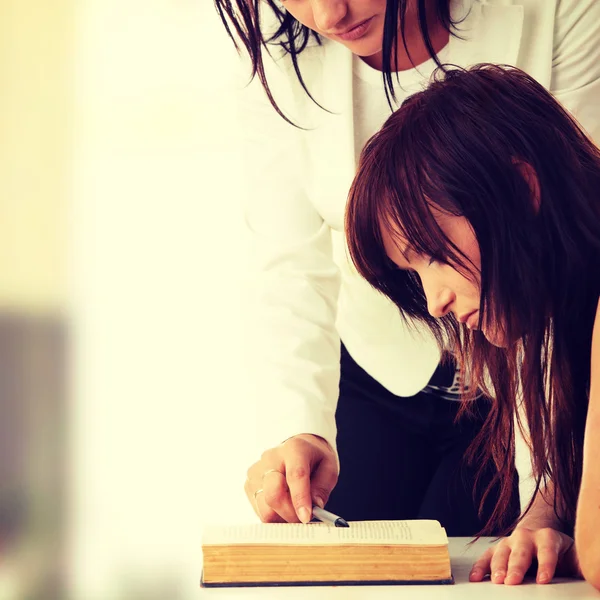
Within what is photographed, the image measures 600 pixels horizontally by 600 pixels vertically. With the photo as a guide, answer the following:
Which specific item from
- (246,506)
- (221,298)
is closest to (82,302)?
(221,298)

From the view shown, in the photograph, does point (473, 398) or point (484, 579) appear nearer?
point (484, 579)

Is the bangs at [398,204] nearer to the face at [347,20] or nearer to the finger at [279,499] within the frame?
the face at [347,20]

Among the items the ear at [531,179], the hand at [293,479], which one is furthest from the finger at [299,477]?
the ear at [531,179]

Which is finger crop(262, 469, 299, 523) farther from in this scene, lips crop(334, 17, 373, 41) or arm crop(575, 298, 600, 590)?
lips crop(334, 17, 373, 41)

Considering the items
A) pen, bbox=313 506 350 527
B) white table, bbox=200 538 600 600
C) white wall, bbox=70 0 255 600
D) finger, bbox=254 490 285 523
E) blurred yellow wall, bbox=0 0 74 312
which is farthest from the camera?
blurred yellow wall, bbox=0 0 74 312

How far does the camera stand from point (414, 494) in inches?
44.9

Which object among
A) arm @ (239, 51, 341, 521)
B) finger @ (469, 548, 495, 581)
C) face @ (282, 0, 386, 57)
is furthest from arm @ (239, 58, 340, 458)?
finger @ (469, 548, 495, 581)

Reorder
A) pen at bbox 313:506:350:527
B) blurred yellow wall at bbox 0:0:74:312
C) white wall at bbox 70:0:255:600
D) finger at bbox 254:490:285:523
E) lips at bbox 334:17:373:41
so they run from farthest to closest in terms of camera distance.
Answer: blurred yellow wall at bbox 0:0:74:312, white wall at bbox 70:0:255:600, lips at bbox 334:17:373:41, finger at bbox 254:490:285:523, pen at bbox 313:506:350:527

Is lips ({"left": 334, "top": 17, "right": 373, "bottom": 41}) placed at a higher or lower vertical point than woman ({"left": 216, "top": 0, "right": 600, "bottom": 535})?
higher

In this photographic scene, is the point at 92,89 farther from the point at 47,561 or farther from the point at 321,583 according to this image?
the point at 321,583

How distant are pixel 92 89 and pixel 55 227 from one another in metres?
0.23

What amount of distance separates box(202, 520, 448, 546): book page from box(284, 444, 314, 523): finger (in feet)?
0.18

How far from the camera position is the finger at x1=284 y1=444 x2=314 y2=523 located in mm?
881

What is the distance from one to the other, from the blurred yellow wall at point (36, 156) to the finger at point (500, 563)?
84 cm
